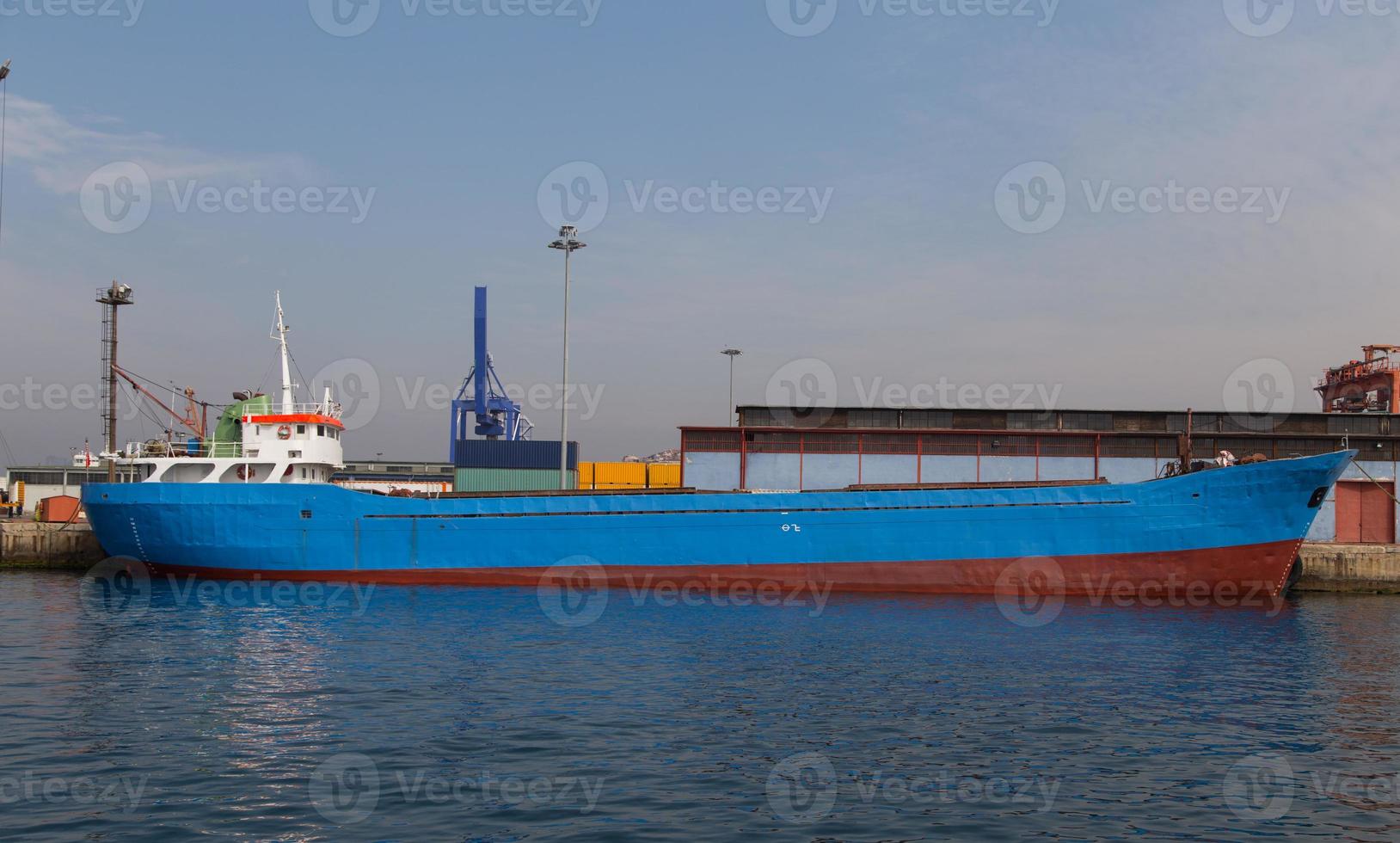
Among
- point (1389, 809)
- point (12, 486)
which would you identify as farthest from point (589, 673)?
point (12, 486)

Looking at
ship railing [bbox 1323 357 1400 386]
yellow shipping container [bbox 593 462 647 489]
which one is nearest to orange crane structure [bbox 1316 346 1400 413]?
ship railing [bbox 1323 357 1400 386]

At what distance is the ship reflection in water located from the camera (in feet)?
38.8

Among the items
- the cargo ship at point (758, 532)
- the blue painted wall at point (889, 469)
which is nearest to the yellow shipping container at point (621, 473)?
the blue painted wall at point (889, 469)

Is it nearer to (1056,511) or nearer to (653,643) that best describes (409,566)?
(653,643)

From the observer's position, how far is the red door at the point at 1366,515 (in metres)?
42.5

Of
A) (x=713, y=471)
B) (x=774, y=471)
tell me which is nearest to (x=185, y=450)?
(x=713, y=471)

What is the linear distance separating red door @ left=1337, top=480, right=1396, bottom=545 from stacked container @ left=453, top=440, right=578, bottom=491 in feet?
123

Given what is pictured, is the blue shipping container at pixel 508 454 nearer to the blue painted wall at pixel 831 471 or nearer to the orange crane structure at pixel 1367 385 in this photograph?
the blue painted wall at pixel 831 471

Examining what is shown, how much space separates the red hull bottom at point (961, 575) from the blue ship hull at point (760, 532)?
60 millimetres

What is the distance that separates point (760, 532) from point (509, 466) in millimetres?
24637

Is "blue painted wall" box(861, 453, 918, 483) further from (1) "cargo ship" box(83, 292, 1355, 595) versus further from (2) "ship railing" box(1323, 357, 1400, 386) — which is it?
(2) "ship railing" box(1323, 357, 1400, 386)

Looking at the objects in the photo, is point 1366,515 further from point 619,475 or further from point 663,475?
point 619,475

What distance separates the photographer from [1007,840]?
36.9 ft

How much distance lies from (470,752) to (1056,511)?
2429 cm
